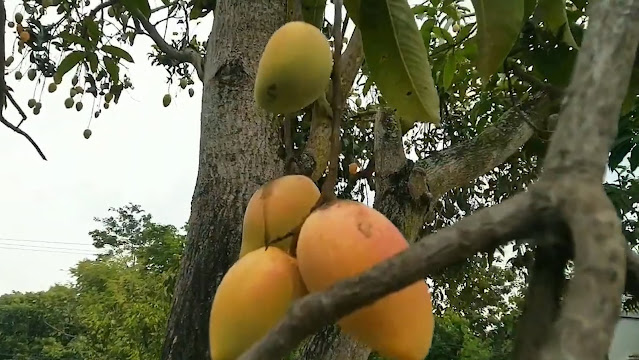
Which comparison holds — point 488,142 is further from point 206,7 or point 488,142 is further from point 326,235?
point 326,235

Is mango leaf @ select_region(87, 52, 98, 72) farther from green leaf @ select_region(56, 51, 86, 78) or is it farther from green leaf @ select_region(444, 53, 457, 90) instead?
green leaf @ select_region(444, 53, 457, 90)

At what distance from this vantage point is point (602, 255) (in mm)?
173

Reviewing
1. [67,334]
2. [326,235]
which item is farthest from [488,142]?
[67,334]

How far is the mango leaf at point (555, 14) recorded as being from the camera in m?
0.74

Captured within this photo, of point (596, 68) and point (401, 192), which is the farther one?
point (401, 192)

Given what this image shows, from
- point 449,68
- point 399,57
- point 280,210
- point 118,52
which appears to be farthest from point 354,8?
point 118,52

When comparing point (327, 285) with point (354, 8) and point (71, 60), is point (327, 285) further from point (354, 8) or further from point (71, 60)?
point (71, 60)

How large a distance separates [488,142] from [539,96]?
0.51ft

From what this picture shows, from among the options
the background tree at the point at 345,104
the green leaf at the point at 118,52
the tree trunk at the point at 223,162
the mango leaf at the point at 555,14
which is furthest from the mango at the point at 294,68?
the green leaf at the point at 118,52

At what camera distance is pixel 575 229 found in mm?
182

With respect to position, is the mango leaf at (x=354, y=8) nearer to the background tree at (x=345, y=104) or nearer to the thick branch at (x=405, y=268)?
the background tree at (x=345, y=104)

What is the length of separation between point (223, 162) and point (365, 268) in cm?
70

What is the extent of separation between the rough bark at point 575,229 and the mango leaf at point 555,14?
1.76 feet

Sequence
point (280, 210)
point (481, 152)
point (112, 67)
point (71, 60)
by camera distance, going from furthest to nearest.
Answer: point (112, 67) < point (481, 152) < point (71, 60) < point (280, 210)
